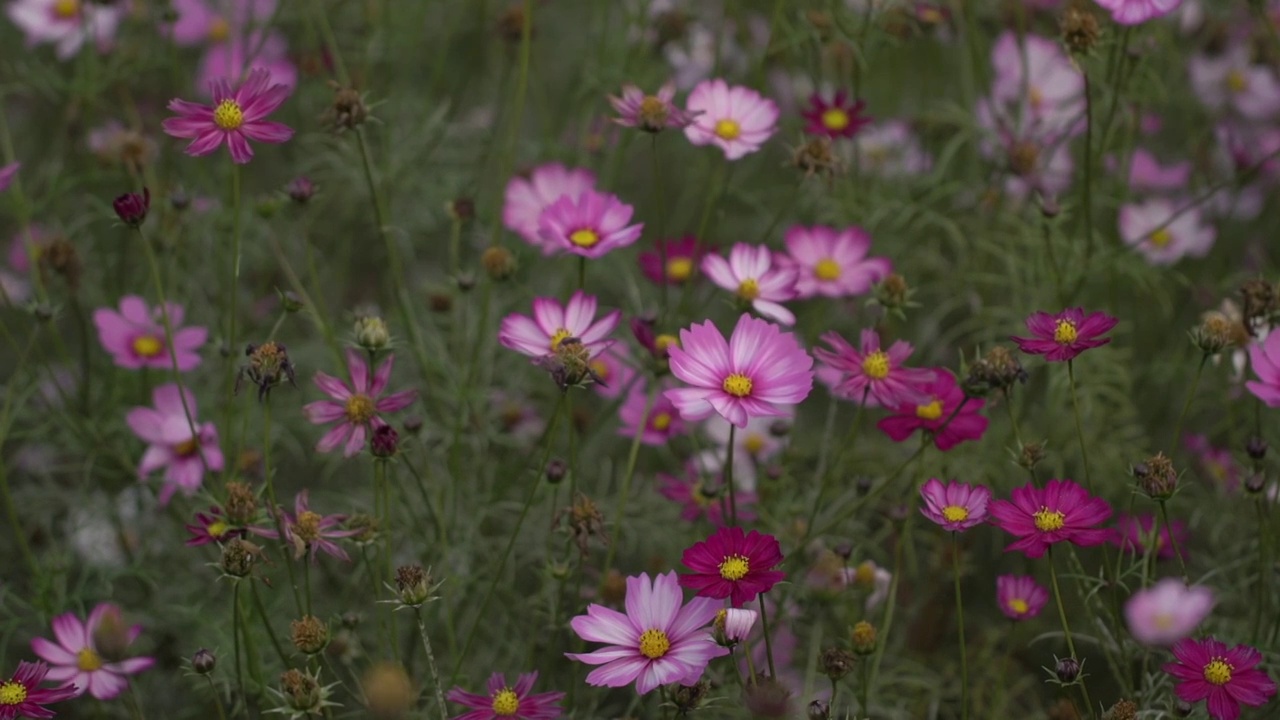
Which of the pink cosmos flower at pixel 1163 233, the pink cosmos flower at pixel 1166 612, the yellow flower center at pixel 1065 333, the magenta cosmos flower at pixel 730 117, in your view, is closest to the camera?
the pink cosmos flower at pixel 1166 612

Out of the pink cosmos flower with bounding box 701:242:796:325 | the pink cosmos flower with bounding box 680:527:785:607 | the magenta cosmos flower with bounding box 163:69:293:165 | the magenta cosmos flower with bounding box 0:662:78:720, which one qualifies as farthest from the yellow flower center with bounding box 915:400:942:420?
the magenta cosmos flower with bounding box 0:662:78:720

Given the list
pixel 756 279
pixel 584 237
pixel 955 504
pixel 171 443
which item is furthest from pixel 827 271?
pixel 171 443

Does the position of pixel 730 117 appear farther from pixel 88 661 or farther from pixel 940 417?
pixel 88 661

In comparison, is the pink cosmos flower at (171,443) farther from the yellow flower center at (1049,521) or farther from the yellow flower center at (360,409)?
the yellow flower center at (1049,521)

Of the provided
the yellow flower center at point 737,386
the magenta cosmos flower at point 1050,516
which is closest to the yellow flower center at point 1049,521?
the magenta cosmos flower at point 1050,516

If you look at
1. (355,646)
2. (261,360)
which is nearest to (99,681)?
(355,646)

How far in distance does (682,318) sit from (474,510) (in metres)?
0.28

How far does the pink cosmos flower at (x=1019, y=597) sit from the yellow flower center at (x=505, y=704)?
375 millimetres

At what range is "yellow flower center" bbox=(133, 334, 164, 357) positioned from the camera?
128 centimetres

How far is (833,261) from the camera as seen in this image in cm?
128

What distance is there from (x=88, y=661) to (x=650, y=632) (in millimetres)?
448

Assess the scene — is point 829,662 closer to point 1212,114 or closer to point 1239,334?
point 1239,334

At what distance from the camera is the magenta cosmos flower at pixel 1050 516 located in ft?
2.92

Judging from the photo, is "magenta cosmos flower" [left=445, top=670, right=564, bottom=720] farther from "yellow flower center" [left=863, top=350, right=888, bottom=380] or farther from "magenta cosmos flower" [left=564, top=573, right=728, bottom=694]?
"yellow flower center" [left=863, top=350, right=888, bottom=380]
